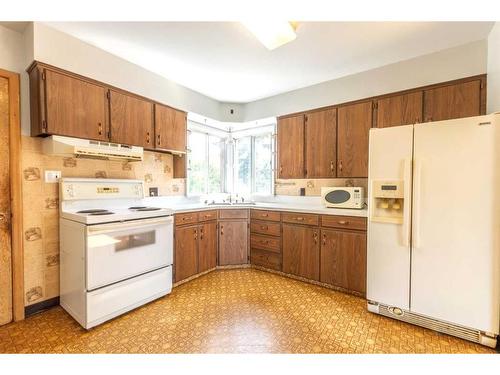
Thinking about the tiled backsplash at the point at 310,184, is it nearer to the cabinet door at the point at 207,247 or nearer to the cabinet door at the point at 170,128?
the cabinet door at the point at 207,247

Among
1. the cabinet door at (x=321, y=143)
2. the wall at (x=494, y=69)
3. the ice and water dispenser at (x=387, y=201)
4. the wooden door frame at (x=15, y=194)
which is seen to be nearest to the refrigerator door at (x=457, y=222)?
the ice and water dispenser at (x=387, y=201)

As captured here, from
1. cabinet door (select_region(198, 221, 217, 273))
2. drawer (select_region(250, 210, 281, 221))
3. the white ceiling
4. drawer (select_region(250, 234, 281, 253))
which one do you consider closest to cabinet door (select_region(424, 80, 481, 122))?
the white ceiling

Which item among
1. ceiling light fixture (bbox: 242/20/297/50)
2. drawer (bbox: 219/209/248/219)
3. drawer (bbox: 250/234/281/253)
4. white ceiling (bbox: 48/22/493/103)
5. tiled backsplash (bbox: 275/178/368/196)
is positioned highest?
white ceiling (bbox: 48/22/493/103)

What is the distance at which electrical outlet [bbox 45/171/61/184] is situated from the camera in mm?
2104

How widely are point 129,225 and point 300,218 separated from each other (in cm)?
187

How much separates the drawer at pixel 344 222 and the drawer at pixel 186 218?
60.8 inches

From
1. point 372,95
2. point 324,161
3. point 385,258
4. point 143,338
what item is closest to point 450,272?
point 385,258

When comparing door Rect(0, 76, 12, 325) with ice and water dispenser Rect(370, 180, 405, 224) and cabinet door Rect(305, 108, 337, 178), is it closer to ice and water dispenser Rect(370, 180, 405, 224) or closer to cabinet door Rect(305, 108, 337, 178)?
cabinet door Rect(305, 108, 337, 178)

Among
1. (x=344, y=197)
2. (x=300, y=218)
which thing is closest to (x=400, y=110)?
(x=344, y=197)

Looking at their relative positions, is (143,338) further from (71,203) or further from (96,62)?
(96,62)

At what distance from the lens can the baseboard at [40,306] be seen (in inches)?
79.4

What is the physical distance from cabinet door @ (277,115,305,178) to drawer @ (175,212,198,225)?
1328 millimetres

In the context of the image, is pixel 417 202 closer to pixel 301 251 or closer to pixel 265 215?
pixel 301 251

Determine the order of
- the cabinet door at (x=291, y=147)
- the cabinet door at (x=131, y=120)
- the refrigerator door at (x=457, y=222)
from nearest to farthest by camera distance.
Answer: the refrigerator door at (x=457, y=222) → the cabinet door at (x=131, y=120) → the cabinet door at (x=291, y=147)
